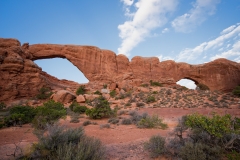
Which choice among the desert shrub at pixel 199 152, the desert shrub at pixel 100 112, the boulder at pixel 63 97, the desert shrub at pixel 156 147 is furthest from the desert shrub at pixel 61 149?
the boulder at pixel 63 97

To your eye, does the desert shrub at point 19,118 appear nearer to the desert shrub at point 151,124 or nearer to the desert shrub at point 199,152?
the desert shrub at point 151,124

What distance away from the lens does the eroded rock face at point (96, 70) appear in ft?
70.4

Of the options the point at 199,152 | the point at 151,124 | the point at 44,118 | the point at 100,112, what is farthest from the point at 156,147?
the point at 100,112

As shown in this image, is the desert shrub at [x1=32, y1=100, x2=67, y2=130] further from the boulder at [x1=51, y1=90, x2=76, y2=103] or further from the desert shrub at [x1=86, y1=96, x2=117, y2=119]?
the boulder at [x1=51, y1=90, x2=76, y2=103]

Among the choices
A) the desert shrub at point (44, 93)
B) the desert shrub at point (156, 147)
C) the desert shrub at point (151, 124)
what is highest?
the desert shrub at point (44, 93)

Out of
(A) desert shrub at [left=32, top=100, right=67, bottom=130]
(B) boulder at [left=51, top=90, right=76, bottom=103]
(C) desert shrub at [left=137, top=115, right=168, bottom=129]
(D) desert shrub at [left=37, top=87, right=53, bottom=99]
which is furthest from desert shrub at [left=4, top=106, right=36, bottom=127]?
(D) desert shrub at [left=37, top=87, right=53, bottom=99]

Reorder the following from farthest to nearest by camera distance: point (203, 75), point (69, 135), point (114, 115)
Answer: point (203, 75) → point (114, 115) → point (69, 135)

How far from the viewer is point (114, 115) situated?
10891 millimetres

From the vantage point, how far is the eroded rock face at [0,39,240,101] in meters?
21.5

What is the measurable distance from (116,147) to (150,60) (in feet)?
113

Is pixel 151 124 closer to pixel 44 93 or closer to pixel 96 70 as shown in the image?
pixel 44 93

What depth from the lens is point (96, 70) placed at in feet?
106

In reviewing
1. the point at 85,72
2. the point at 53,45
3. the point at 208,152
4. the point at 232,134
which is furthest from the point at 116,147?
the point at 53,45

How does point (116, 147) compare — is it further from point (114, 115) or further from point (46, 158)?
point (114, 115)
